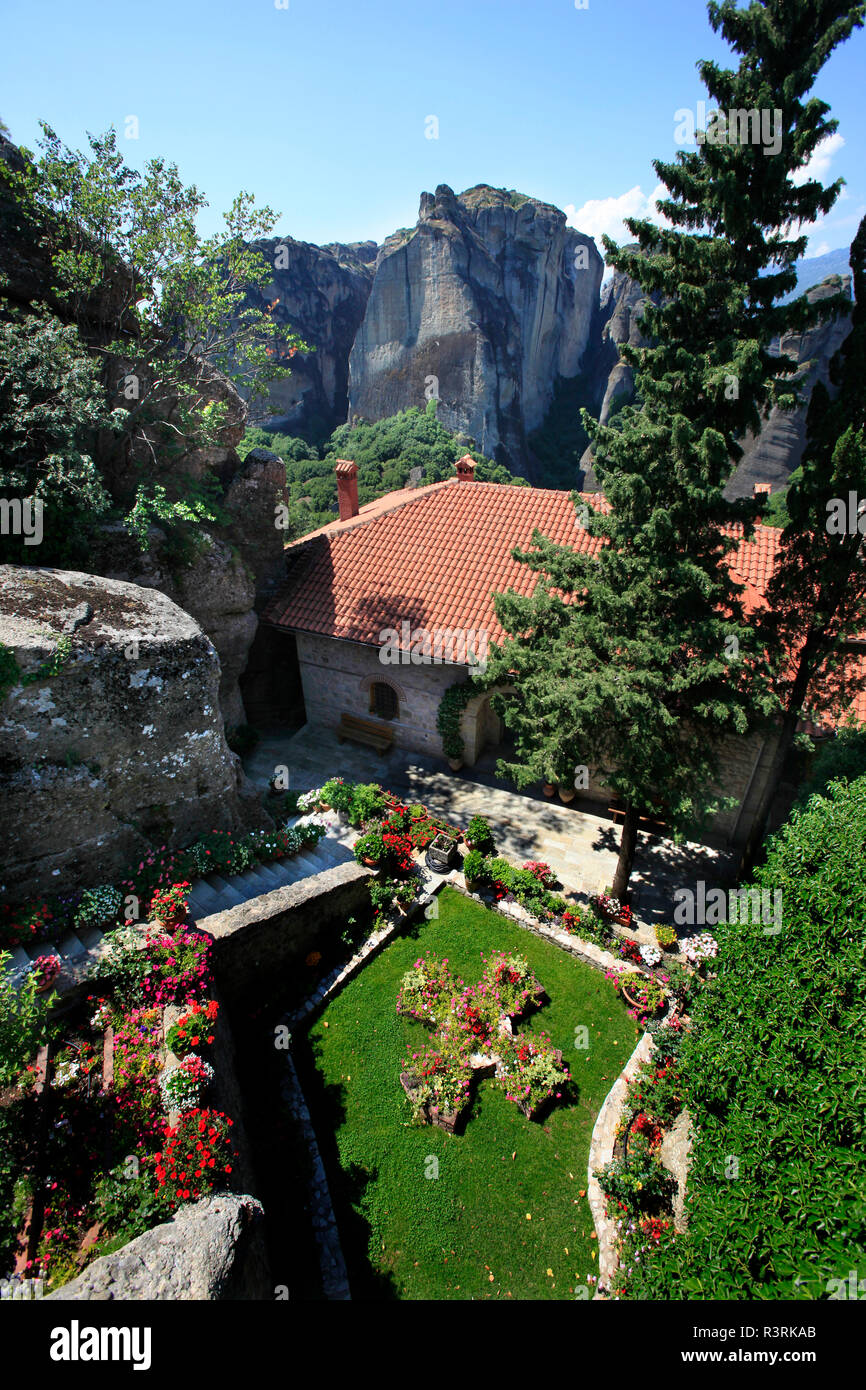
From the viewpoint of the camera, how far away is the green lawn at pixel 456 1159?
7020 millimetres

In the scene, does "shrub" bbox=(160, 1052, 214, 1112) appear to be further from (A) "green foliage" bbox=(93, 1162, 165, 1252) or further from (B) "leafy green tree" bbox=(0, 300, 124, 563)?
(B) "leafy green tree" bbox=(0, 300, 124, 563)

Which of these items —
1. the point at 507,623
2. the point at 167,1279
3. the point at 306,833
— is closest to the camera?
the point at 167,1279

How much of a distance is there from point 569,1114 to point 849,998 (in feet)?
16.3

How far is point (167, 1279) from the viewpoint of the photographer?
441 centimetres

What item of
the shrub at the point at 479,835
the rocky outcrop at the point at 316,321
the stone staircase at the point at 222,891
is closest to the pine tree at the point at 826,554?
the shrub at the point at 479,835

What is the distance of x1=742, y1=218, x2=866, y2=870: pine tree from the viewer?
8703mm

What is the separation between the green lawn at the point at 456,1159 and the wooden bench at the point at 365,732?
7.26 meters

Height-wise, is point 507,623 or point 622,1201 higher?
point 507,623

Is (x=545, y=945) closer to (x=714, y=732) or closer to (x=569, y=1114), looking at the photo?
(x=569, y=1114)

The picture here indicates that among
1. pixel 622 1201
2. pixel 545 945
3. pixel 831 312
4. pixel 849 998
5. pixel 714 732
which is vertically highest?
pixel 831 312

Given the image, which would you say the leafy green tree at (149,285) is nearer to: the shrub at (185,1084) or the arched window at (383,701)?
the arched window at (383,701)
